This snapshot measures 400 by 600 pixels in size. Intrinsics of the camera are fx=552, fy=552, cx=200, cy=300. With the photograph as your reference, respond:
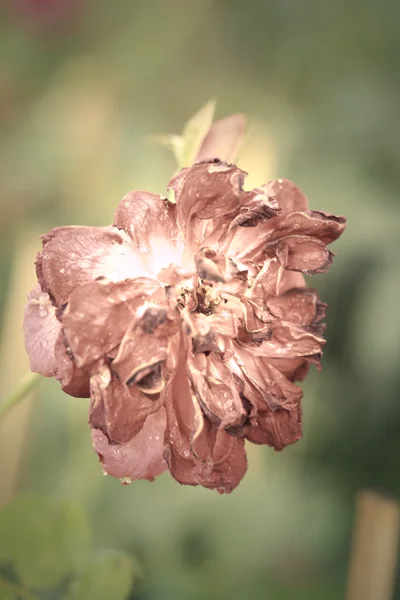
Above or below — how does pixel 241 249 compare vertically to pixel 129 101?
below

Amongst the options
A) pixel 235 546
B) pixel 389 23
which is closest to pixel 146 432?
pixel 235 546

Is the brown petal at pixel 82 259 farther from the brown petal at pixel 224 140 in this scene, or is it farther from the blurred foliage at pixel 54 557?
the blurred foliage at pixel 54 557

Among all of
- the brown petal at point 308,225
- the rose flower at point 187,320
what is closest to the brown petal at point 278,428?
the rose flower at point 187,320

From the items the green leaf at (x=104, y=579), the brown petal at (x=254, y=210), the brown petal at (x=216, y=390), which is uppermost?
the brown petal at (x=254, y=210)

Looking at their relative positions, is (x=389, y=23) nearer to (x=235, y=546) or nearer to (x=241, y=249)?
(x=241, y=249)

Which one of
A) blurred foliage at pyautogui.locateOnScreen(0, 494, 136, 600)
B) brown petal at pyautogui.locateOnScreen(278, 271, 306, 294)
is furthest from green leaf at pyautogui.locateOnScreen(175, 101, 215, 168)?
blurred foliage at pyautogui.locateOnScreen(0, 494, 136, 600)

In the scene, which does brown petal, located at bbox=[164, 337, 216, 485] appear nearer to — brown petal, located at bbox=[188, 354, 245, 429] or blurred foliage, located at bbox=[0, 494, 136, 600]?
brown petal, located at bbox=[188, 354, 245, 429]

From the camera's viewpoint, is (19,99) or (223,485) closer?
(223,485)
